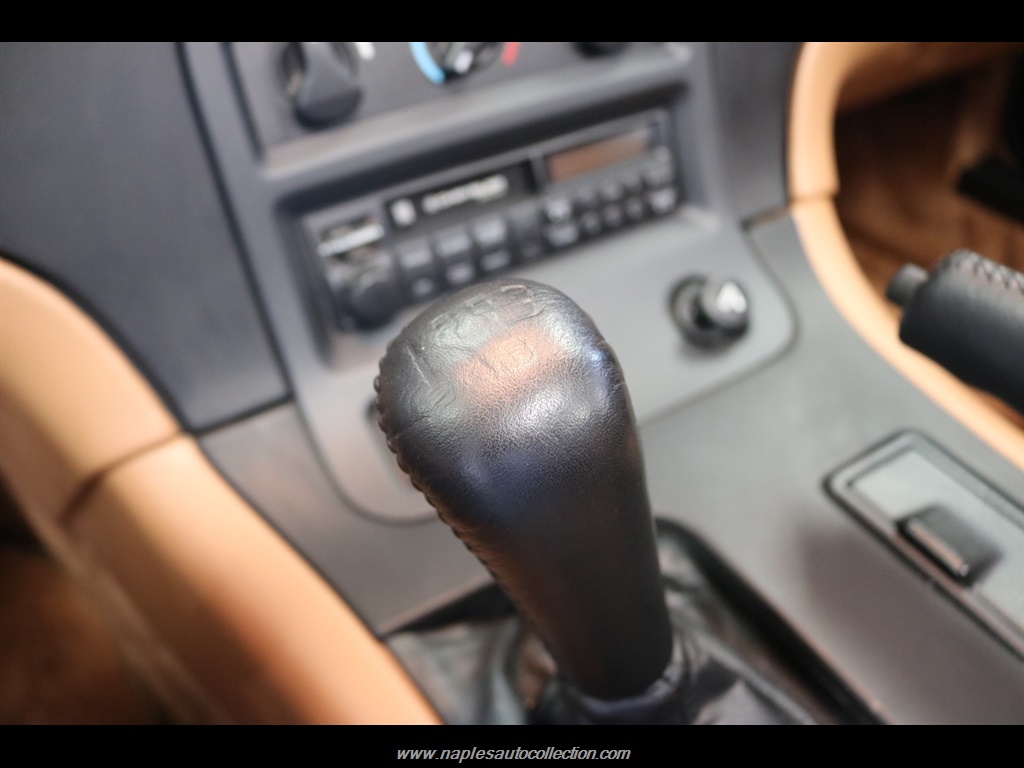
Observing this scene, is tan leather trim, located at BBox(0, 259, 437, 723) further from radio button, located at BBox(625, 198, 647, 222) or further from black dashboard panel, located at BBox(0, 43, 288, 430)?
radio button, located at BBox(625, 198, 647, 222)

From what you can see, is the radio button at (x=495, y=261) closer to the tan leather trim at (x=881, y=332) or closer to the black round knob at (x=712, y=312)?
the black round knob at (x=712, y=312)

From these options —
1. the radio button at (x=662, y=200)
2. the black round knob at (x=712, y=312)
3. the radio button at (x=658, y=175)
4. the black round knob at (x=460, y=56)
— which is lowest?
the black round knob at (x=712, y=312)

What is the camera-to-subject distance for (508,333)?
0.91 ft

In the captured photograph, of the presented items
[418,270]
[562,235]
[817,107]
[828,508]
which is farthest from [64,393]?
[817,107]

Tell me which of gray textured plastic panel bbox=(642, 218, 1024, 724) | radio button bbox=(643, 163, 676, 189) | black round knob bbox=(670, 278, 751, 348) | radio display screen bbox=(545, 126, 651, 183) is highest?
radio display screen bbox=(545, 126, 651, 183)

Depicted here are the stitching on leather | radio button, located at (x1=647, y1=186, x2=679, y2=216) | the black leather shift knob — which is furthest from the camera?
radio button, located at (x1=647, y1=186, x2=679, y2=216)

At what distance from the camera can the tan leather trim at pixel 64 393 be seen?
0.42 m

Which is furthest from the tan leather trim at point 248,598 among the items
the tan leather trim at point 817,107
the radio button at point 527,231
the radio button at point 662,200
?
the tan leather trim at point 817,107

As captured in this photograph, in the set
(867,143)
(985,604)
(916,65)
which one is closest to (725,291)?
(985,604)

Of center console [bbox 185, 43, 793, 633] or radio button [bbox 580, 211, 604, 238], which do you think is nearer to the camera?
center console [bbox 185, 43, 793, 633]

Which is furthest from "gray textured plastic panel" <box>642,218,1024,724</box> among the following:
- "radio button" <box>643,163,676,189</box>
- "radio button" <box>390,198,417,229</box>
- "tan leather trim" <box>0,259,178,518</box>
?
Answer: "tan leather trim" <box>0,259,178,518</box>

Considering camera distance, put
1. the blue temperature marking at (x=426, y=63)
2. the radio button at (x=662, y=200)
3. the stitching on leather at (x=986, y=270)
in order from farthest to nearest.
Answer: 1. the radio button at (x=662, y=200)
2. the blue temperature marking at (x=426, y=63)
3. the stitching on leather at (x=986, y=270)

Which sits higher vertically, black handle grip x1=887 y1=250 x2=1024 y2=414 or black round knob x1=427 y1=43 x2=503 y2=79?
black round knob x1=427 y1=43 x2=503 y2=79

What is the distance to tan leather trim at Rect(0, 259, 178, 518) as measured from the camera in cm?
42
